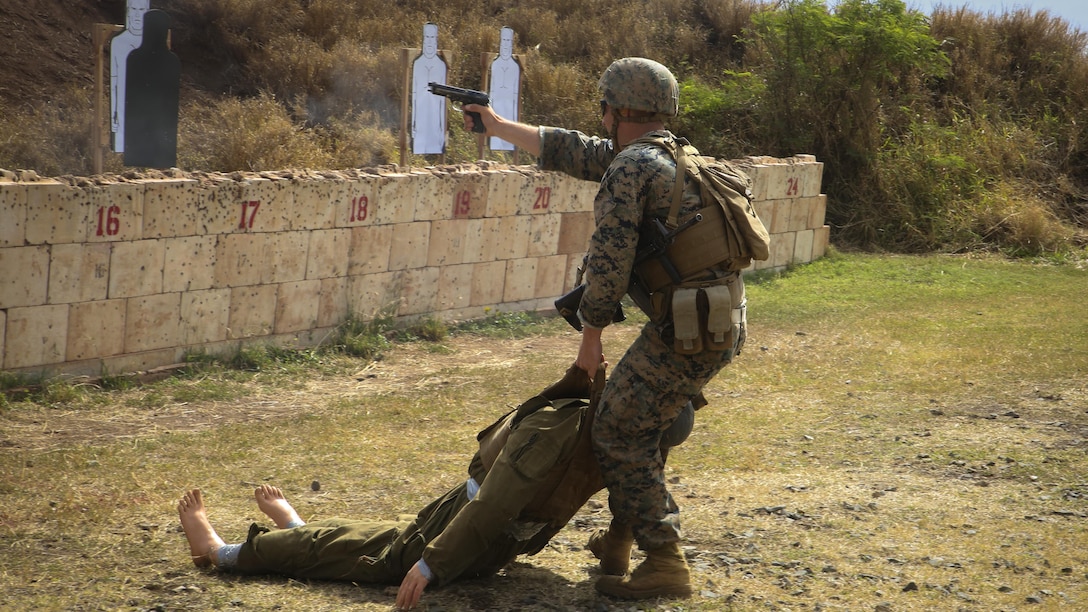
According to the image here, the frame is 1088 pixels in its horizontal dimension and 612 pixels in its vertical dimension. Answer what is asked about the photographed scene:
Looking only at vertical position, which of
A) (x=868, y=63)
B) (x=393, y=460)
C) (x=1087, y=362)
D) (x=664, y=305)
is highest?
(x=868, y=63)

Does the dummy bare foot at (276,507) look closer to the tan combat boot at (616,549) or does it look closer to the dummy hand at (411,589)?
the dummy hand at (411,589)

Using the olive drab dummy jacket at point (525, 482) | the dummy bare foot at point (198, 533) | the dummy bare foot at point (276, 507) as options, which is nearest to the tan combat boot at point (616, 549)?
the olive drab dummy jacket at point (525, 482)

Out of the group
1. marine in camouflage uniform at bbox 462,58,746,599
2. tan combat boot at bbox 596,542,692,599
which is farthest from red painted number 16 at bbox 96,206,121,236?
tan combat boot at bbox 596,542,692,599

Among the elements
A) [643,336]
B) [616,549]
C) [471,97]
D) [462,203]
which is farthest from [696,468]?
[462,203]

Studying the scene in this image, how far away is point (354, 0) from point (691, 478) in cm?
1388

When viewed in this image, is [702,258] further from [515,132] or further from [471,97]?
[471,97]

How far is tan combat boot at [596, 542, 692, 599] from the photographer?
3.72m

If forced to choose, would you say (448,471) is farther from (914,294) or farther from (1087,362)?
(914,294)

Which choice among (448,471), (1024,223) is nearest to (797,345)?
(448,471)

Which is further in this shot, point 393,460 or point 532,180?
point 532,180

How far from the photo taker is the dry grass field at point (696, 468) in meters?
3.85

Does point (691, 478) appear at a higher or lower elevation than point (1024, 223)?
lower

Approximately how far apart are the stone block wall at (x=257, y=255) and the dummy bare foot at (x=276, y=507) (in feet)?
9.60

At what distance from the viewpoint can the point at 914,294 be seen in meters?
10.6
